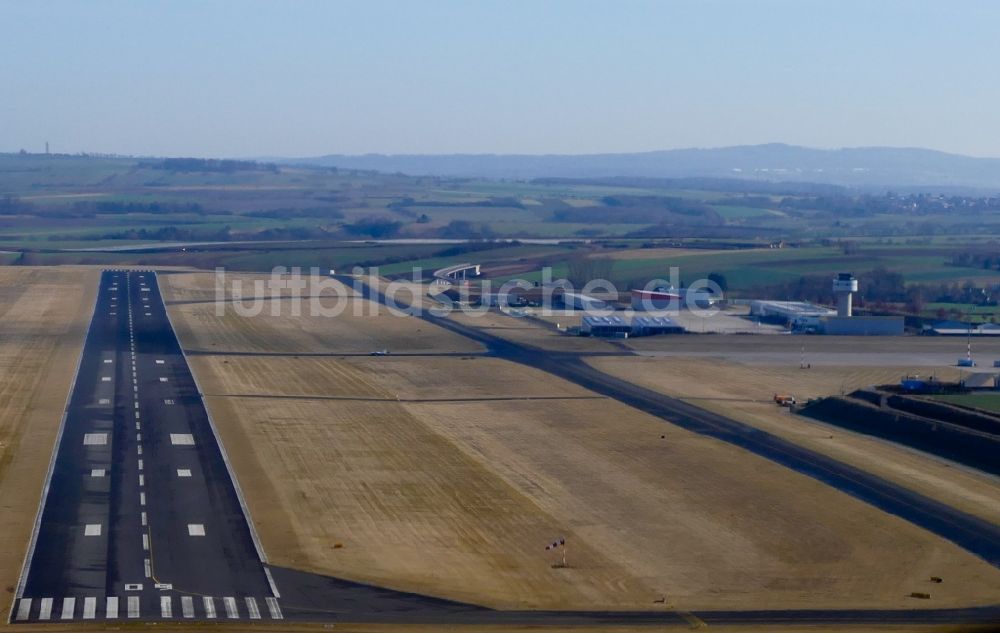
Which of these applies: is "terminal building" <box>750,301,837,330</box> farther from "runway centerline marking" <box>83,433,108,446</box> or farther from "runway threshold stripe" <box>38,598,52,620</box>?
"runway threshold stripe" <box>38,598,52,620</box>

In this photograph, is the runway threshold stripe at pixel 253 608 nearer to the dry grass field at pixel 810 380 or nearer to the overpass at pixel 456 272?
the dry grass field at pixel 810 380

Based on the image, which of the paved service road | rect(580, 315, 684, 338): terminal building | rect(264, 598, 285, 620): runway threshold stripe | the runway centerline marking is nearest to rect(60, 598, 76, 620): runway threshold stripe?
the paved service road

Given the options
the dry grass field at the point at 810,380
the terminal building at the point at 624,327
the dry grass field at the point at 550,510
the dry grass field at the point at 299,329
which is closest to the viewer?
the dry grass field at the point at 550,510

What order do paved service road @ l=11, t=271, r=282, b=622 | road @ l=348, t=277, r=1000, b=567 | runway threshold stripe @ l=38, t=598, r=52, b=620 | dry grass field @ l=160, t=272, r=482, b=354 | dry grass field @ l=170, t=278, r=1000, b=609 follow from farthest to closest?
dry grass field @ l=160, t=272, r=482, b=354 < road @ l=348, t=277, r=1000, b=567 < dry grass field @ l=170, t=278, r=1000, b=609 < paved service road @ l=11, t=271, r=282, b=622 < runway threshold stripe @ l=38, t=598, r=52, b=620

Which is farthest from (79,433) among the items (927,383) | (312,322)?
(312,322)

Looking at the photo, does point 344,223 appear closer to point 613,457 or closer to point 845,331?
point 845,331

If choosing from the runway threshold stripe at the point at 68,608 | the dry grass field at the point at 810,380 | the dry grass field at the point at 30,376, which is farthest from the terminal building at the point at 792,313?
the runway threshold stripe at the point at 68,608
